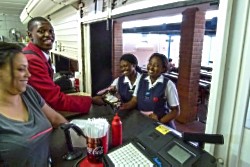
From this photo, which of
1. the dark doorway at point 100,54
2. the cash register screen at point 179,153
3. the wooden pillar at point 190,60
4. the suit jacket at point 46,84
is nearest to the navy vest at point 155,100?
the suit jacket at point 46,84

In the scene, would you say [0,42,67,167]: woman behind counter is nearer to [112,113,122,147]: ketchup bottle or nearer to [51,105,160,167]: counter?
[51,105,160,167]: counter

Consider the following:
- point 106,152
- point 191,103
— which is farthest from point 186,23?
point 106,152

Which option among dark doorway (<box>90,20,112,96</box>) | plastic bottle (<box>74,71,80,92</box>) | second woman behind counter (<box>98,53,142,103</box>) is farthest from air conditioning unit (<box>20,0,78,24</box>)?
second woman behind counter (<box>98,53,142,103</box>)

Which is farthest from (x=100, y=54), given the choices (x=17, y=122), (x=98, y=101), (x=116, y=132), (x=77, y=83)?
(x=17, y=122)

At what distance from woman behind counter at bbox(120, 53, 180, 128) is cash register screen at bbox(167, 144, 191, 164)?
727 millimetres

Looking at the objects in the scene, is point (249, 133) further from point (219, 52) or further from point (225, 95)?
point (219, 52)

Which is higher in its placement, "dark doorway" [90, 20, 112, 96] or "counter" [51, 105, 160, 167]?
"dark doorway" [90, 20, 112, 96]

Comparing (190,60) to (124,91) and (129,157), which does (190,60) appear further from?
(129,157)

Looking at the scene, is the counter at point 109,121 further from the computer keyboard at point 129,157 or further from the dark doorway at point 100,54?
the dark doorway at point 100,54

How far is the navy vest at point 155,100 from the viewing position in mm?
1649

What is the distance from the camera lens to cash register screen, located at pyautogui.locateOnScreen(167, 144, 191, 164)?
2.67 ft

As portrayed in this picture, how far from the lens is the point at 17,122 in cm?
88

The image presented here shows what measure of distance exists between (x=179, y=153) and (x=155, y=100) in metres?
0.81

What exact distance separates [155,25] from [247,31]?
5.27 meters
